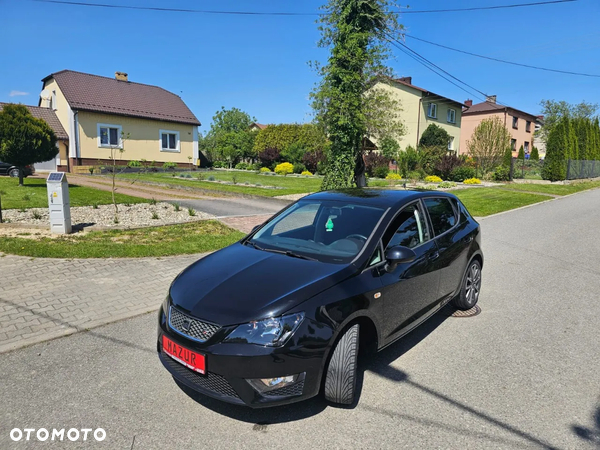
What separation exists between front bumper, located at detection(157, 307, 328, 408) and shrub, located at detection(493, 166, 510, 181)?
2867cm

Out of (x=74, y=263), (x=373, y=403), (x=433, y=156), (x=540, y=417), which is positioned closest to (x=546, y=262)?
(x=540, y=417)

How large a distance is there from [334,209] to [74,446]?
9.57 ft

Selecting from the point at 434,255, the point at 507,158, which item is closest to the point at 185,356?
the point at 434,255

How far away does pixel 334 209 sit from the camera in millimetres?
4211

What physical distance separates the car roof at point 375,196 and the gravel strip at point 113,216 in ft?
20.9

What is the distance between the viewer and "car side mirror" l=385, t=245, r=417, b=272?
343 cm

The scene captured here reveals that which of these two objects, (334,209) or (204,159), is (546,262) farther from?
(204,159)

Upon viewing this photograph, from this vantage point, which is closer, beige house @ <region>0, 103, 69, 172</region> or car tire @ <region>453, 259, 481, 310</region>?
car tire @ <region>453, 259, 481, 310</region>

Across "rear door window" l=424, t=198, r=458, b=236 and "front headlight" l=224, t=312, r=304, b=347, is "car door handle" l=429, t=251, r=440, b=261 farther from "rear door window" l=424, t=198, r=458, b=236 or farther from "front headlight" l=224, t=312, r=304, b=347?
"front headlight" l=224, t=312, r=304, b=347

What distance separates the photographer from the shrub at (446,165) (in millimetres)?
26984

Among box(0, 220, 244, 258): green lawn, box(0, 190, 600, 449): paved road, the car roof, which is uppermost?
the car roof

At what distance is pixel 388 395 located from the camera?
324cm

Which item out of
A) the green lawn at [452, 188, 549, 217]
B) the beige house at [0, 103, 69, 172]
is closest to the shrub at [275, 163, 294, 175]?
the green lawn at [452, 188, 549, 217]

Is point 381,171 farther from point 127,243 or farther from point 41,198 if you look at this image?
point 127,243
